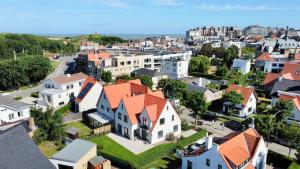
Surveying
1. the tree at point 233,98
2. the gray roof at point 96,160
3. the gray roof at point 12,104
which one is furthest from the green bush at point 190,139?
the gray roof at point 12,104

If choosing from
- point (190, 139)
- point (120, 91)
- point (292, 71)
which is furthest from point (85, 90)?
point (292, 71)

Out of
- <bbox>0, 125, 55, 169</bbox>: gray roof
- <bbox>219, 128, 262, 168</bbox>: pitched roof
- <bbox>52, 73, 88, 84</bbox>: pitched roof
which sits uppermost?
<bbox>0, 125, 55, 169</bbox>: gray roof

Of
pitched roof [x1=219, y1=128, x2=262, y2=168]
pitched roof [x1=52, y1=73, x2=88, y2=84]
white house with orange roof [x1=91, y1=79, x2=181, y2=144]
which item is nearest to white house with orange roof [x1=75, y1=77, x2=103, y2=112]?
pitched roof [x1=52, y1=73, x2=88, y2=84]

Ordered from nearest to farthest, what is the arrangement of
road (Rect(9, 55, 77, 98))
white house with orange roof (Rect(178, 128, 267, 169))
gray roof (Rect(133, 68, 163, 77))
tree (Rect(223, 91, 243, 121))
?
white house with orange roof (Rect(178, 128, 267, 169)), tree (Rect(223, 91, 243, 121)), road (Rect(9, 55, 77, 98)), gray roof (Rect(133, 68, 163, 77))

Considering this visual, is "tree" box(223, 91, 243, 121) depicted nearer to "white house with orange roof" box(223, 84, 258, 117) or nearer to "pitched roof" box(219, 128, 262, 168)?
"white house with orange roof" box(223, 84, 258, 117)

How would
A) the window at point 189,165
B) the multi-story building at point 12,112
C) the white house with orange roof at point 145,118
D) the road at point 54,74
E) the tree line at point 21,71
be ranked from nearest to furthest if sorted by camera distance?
the window at point 189,165
the white house with orange roof at point 145,118
the multi-story building at point 12,112
the road at point 54,74
the tree line at point 21,71

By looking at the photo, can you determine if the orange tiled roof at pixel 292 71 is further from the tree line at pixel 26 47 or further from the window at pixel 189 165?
the tree line at pixel 26 47

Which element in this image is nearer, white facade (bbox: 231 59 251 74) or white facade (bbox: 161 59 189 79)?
white facade (bbox: 161 59 189 79)
